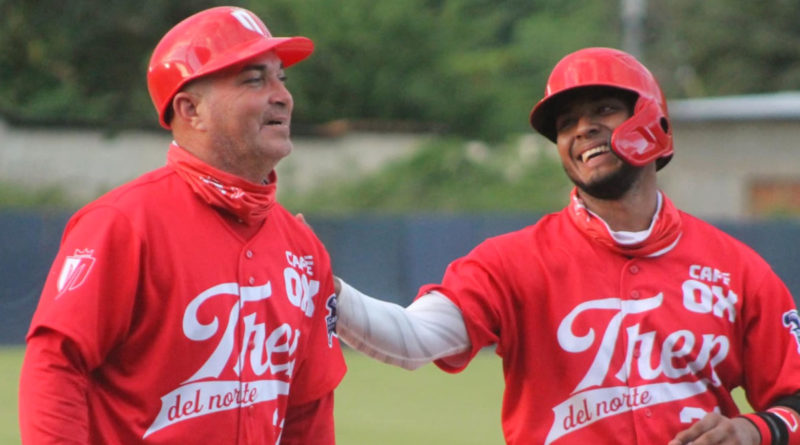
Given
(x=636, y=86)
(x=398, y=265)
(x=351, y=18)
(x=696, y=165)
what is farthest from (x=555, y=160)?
(x=636, y=86)

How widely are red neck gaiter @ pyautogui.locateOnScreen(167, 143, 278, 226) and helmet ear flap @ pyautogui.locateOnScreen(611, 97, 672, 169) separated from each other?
1161 mm

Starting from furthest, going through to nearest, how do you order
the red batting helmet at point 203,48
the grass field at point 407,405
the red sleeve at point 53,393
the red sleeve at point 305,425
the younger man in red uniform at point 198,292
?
the grass field at point 407,405, the red sleeve at point 305,425, the red batting helmet at point 203,48, the younger man in red uniform at point 198,292, the red sleeve at point 53,393

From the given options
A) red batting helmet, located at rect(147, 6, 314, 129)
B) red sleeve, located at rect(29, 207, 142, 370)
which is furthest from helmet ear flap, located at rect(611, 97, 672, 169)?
red sleeve, located at rect(29, 207, 142, 370)

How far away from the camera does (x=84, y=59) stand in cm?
2498

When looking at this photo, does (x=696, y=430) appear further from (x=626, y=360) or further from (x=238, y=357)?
(x=238, y=357)

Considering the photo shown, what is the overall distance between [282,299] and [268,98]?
0.56 metres

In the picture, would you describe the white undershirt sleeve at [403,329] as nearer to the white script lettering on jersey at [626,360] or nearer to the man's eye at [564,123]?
the white script lettering on jersey at [626,360]

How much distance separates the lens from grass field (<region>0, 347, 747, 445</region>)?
1009 cm

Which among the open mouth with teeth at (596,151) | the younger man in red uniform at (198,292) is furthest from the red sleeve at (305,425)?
the open mouth with teeth at (596,151)

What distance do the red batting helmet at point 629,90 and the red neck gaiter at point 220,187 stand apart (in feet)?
3.68

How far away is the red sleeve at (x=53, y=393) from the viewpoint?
10.4 feet

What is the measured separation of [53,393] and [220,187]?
77 cm

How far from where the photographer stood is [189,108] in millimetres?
3713

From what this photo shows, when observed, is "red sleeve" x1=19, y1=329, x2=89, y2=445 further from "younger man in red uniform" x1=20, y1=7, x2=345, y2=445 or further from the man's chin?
the man's chin
